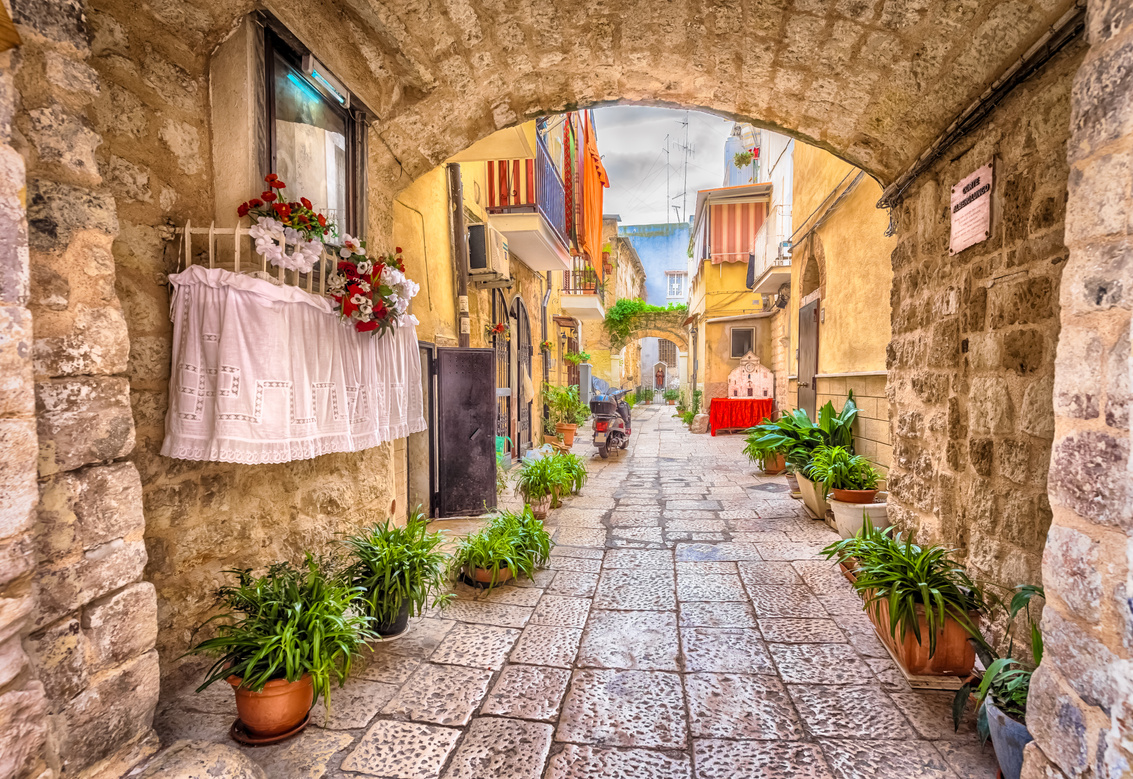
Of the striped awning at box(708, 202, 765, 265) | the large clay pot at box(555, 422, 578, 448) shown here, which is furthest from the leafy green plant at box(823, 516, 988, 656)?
the striped awning at box(708, 202, 765, 265)

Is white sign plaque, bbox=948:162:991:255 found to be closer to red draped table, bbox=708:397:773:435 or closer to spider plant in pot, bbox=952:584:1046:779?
spider plant in pot, bbox=952:584:1046:779

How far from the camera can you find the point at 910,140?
2756mm

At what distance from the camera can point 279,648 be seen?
1.86 meters

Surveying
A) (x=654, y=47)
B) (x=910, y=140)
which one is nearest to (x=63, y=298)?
(x=654, y=47)

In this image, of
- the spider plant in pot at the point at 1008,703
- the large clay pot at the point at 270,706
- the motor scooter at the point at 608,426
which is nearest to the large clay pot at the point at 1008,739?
the spider plant in pot at the point at 1008,703

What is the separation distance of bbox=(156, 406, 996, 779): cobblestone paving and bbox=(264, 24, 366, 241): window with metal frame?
2153 mm

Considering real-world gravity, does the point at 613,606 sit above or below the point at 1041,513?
below

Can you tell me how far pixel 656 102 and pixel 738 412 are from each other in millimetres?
8636

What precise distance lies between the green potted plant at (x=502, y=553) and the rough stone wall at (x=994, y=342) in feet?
7.57

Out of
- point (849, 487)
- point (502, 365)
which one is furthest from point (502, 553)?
point (502, 365)

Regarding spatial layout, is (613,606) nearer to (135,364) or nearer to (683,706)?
(683,706)

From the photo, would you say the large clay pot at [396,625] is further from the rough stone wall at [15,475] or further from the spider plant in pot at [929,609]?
the spider plant in pot at [929,609]

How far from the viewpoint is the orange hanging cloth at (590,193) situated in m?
9.48

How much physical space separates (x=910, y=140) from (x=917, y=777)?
9.52 ft
